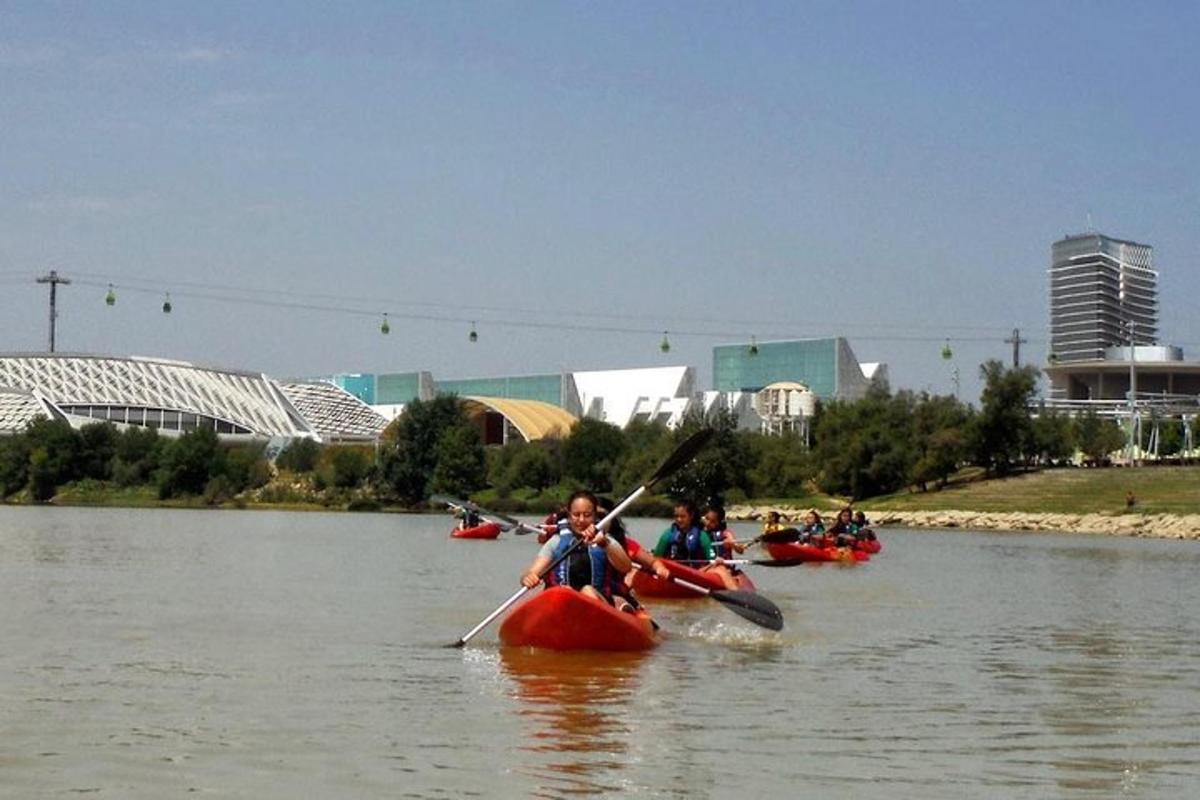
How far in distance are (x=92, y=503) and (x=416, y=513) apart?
1850 cm

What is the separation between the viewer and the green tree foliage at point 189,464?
3583 inches

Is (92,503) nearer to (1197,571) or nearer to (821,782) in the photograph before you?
(1197,571)

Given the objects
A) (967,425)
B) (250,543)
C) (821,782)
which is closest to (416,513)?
(967,425)

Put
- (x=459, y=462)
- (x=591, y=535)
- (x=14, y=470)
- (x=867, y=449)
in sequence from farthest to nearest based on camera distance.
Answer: (x=14, y=470) < (x=459, y=462) < (x=867, y=449) < (x=591, y=535)

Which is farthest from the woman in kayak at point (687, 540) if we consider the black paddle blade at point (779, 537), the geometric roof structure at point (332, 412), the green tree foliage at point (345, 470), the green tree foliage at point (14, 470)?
the geometric roof structure at point (332, 412)

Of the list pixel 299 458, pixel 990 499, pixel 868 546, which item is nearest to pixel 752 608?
pixel 868 546

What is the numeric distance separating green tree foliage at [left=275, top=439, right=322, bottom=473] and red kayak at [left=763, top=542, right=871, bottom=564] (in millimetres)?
65769

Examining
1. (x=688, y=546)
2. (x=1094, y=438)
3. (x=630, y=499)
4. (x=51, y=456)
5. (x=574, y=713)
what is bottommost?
(x=574, y=713)

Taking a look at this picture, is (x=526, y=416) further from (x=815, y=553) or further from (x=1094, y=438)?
(x=815, y=553)

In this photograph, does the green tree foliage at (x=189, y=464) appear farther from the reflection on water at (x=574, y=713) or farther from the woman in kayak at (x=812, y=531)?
the reflection on water at (x=574, y=713)

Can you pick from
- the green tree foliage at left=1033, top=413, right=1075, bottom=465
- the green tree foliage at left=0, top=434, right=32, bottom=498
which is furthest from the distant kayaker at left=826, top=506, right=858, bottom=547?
the green tree foliage at left=0, top=434, right=32, bottom=498

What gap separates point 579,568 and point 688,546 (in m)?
6.65

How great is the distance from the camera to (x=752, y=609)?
16766 mm

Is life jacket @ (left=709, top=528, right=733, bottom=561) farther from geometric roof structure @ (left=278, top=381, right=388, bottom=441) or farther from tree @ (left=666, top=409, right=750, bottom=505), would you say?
geometric roof structure @ (left=278, top=381, right=388, bottom=441)
